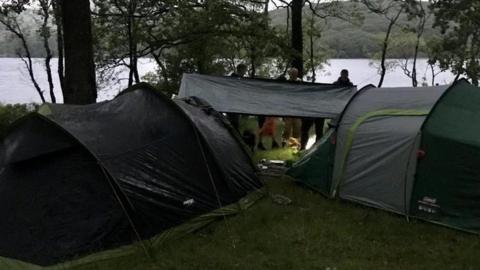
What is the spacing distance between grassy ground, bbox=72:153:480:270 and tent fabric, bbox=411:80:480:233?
18 centimetres

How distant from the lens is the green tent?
5629mm

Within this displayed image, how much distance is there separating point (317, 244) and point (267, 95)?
13.4ft

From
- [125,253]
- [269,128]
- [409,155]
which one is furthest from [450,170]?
[269,128]

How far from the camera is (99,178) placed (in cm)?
506

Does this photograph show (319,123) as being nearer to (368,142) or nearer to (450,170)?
(368,142)

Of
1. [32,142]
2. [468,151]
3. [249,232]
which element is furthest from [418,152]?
[32,142]

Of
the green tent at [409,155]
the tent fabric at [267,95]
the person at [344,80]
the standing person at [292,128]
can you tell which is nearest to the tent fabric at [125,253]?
the green tent at [409,155]

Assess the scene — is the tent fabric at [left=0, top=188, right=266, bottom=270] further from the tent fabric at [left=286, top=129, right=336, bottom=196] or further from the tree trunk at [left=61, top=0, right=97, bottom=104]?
the tree trunk at [left=61, top=0, right=97, bottom=104]

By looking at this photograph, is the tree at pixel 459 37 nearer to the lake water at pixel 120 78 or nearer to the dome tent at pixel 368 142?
the lake water at pixel 120 78

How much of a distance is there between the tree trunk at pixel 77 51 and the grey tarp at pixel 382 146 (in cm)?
404

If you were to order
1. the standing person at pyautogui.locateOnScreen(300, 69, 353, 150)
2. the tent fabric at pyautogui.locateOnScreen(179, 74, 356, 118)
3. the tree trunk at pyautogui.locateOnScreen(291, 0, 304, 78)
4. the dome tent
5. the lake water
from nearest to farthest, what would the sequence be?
the dome tent, the tent fabric at pyautogui.locateOnScreen(179, 74, 356, 118), the standing person at pyautogui.locateOnScreen(300, 69, 353, 150), the tree trunk at pyautogui.locateOnScreen(291, 0, 304, 78), the lake water

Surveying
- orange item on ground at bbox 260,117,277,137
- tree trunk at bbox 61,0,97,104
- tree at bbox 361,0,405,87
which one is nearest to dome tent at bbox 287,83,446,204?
orange item on ground at bbox 260,117,277,137

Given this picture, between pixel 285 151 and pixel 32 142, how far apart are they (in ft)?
20.2

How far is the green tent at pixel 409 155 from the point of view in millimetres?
5629
